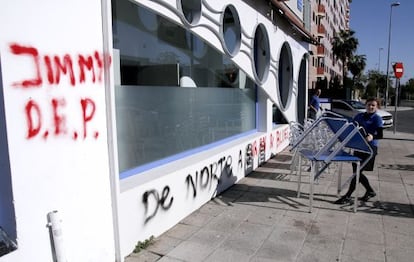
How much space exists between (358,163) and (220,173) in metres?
2.04

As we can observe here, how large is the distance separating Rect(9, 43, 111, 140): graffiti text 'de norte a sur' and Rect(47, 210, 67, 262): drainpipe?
61cm

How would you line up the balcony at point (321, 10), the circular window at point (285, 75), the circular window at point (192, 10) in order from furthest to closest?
1. the balcony at point (321, 10)
2. the circular window at point (285, 75)
3. the circular window at point (192, 10)

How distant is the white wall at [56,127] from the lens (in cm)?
229

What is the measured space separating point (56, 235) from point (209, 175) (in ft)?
9.06

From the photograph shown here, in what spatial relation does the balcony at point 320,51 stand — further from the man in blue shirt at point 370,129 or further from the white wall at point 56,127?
the white wall at point 56,127

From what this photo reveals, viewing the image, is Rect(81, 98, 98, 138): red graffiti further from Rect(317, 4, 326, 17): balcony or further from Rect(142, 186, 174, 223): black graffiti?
Rect(317, 4, 326, 17): balcony

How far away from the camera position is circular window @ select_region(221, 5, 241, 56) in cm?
577

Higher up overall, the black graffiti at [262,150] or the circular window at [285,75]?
the circular window at [285,75]

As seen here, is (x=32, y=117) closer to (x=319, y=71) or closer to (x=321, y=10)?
(x=319, y=71)

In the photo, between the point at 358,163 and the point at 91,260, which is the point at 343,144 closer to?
the point at 358,163

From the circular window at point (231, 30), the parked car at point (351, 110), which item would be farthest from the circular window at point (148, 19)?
the parked car at point (351, 110)

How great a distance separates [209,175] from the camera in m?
5.06

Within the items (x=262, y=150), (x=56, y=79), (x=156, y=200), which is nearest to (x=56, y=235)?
(x=56, y=79)

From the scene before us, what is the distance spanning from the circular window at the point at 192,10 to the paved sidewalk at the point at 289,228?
2.61m
